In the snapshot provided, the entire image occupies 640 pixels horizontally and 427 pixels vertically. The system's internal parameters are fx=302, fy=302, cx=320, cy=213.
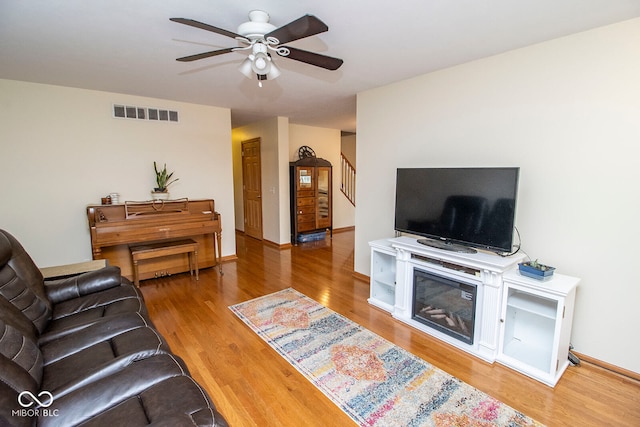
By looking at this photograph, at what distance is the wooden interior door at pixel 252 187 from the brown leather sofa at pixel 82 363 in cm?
421

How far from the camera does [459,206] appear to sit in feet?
8.66

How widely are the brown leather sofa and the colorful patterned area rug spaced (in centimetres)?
103

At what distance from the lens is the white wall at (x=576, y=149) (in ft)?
6.79

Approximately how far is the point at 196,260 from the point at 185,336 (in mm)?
1546

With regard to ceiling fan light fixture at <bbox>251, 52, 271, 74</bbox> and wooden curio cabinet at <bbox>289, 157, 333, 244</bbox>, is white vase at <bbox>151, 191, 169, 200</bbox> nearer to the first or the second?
wooden curio cabinet at <bbox>289, 157, 333, 244</bbox>

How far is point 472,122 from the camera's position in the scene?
2.79m

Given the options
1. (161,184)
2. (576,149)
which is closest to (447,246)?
(576,149)

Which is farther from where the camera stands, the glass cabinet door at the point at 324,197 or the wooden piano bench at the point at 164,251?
the glass cabinet door at the point at 324,197

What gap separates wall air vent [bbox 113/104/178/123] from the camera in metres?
3.84

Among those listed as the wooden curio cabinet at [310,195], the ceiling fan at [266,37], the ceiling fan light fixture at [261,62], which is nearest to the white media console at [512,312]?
the ceiling fan at [266,37]

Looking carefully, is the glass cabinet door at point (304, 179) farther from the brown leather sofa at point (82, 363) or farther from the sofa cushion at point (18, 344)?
the sofa cushion at point (18, 344)

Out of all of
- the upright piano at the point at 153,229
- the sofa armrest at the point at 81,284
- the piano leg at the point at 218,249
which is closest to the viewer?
the sofa armrest at the point at 81,284

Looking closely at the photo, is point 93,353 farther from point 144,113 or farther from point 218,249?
point 144,113

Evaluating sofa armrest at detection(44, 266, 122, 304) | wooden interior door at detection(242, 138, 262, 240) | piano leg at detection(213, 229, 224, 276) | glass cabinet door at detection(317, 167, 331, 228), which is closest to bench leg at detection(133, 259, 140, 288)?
piano leg at detection(213, 229, 224, 276)
